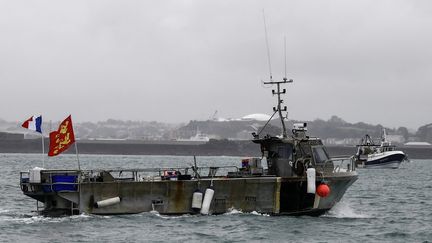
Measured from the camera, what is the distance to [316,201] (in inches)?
1330

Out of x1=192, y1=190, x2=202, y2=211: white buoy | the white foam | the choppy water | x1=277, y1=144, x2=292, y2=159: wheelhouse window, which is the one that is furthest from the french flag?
x1=277, y1=144, x2=292, y2=159: wheelhouse window

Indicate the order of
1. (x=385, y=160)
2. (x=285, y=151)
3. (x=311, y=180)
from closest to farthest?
(x=311, y=180) → (x=285, y=151) → (x=385, y=160)

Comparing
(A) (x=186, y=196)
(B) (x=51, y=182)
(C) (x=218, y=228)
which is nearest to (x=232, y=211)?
(A) (x=186, y=196)

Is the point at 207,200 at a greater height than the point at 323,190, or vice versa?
the point at 323,190

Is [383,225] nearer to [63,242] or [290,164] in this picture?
[290,164]

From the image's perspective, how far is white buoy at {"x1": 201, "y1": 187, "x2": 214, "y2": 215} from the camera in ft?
106

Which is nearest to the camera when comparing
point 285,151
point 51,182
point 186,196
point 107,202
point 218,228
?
point 218,228

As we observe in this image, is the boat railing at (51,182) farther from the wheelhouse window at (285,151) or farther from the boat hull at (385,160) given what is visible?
the boat hull at (385,160)

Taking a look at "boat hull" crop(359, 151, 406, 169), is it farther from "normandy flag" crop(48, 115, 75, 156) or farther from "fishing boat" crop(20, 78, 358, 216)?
"normandy flag" crop(48, 115, 75, 156)

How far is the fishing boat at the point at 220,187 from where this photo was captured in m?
Answer: 31.7

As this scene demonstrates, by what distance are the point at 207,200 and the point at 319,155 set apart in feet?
18.5

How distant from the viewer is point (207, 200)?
32.4 meters

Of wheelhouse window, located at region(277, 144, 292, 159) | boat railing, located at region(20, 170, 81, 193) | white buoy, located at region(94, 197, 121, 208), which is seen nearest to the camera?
boat railing, located at region(20, 170, 81, 193)

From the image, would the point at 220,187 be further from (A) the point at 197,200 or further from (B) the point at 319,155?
(B) the point at 319,155
